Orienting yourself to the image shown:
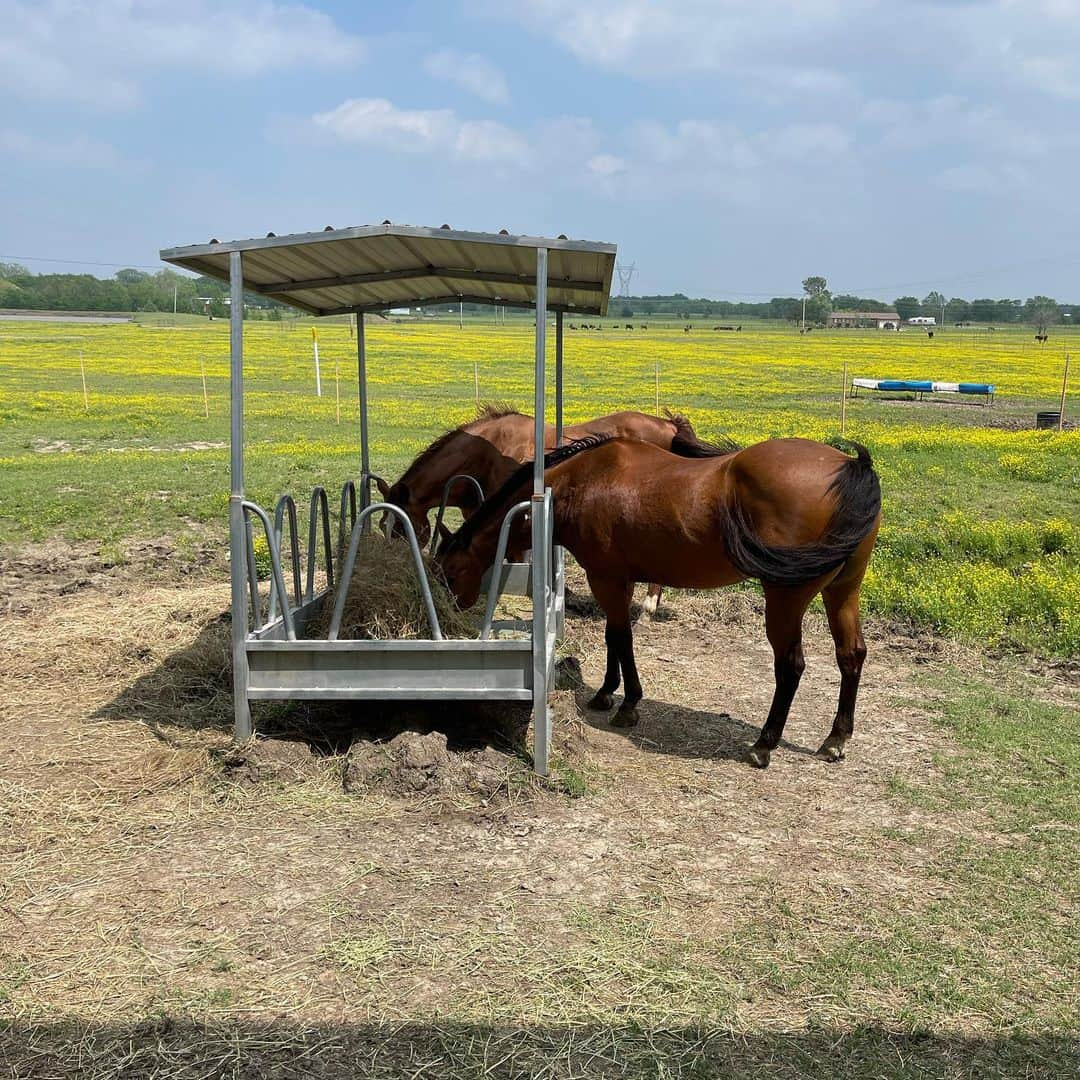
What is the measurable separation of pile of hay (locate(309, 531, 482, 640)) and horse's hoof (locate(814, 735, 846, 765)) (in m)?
2.19

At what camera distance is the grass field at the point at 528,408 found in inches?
364

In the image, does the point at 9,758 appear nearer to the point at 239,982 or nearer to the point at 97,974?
the point at 97,974

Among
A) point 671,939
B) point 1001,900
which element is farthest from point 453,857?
point 1001,900

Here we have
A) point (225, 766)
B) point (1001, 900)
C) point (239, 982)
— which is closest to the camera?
point (239, 982)

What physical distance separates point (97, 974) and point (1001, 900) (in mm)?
3515

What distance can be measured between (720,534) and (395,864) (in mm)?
2577

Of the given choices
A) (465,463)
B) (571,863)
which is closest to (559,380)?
(465,463)

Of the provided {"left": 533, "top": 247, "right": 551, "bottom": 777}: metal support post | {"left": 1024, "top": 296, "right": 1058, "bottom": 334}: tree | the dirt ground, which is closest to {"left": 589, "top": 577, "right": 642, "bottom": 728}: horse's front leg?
the dirt ground

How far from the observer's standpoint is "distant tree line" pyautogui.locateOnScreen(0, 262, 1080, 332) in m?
102

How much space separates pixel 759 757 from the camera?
17.9 feet

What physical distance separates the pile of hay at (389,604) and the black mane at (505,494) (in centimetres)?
26

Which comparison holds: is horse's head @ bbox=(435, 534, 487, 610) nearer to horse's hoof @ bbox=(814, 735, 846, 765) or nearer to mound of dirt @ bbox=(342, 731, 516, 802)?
mound of dirt @ bbox=(342, 731, 516, 802)

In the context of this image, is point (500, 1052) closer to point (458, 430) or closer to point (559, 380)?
point (559, 380)

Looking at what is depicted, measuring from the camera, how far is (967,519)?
1105 cm
